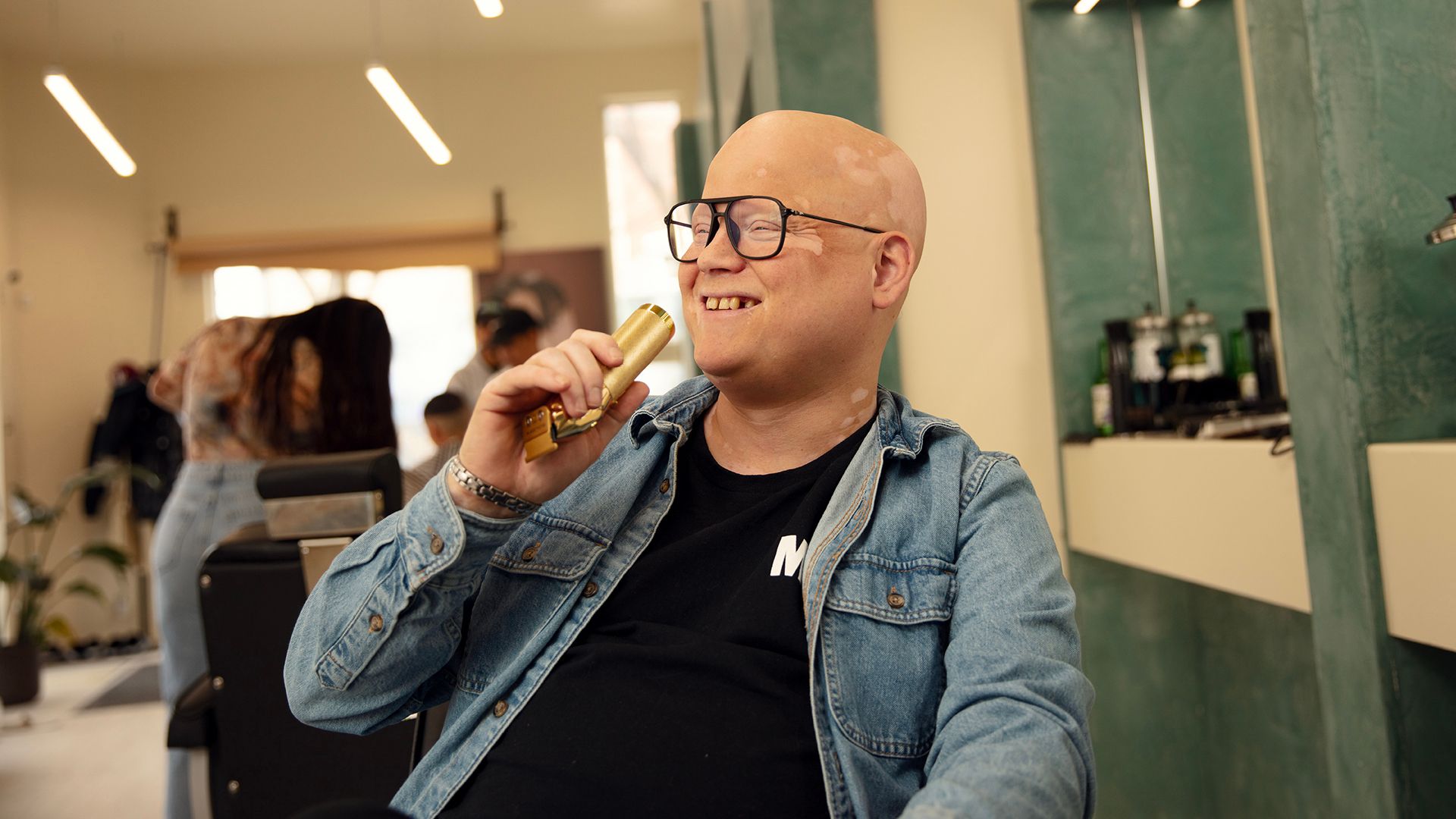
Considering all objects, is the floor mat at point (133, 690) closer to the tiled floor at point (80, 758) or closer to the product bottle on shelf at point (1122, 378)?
the tiled floor at point (80, 758)

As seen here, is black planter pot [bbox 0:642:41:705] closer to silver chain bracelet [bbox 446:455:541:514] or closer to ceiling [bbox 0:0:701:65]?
ceiling [bbox 0:0:701:65]

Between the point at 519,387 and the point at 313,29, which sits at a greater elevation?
the point at 313,29

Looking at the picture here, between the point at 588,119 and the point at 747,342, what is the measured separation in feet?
22.2

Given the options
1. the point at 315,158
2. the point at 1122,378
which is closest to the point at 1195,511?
the point at 1122,378

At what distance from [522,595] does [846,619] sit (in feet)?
1.29

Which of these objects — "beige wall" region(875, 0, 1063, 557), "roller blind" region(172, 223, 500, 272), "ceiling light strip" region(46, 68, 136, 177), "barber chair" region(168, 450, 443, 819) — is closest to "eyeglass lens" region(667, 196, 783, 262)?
"barber chair" region(168, 450, 443, 819)

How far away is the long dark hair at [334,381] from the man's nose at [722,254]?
1.43m

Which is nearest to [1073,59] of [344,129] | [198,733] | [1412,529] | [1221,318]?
[1221,318]

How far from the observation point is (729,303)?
4.10 ft

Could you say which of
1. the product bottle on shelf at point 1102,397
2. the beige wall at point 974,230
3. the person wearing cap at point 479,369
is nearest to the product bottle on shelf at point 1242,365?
the product bottle on shelf at point 1102,397

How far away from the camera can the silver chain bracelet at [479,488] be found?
113 centimetres

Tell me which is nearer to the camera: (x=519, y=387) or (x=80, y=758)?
(x=519, y=387)

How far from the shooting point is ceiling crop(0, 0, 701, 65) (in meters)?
6.54

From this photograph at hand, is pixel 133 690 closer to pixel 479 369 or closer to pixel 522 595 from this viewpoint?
pixel 479 369
